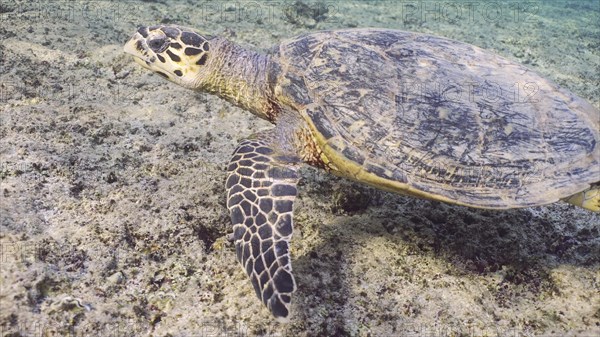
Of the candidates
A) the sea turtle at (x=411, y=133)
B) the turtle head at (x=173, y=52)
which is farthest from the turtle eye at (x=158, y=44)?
the sea turtle at (x=411, y=133)

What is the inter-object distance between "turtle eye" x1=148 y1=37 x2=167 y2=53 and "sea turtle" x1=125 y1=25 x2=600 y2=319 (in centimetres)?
99

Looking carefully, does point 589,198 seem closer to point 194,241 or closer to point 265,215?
point 265,215

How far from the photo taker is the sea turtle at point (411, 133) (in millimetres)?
2496

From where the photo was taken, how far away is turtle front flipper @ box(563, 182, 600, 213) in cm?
266

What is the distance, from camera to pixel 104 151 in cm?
304

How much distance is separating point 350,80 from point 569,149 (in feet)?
5.69

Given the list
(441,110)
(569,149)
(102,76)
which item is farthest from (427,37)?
(102,76)

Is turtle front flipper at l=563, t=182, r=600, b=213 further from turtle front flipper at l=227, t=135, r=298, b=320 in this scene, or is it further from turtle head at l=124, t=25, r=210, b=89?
turtle head at l=124, t=25, r=210, b=89

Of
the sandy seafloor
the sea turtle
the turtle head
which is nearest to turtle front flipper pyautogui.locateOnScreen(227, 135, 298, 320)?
the sea turtle

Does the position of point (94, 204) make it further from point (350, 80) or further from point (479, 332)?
point (479, 332)

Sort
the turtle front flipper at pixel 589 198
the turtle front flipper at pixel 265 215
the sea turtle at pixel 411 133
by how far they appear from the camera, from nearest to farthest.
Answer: the turtle front flipper at pixel 265 215 → the sea turtle at pixel 411 133 → the turtle front flipper at pixel 589 198

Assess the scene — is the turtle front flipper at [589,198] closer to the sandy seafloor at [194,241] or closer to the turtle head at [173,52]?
the sandy seafloor at [194,241]

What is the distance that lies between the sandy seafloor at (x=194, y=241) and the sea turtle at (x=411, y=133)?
406mm

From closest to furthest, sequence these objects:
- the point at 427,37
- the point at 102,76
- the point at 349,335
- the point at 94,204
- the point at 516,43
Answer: the point at 349,335 → the point at 94,204 → the point at 427,37 → the point at 102,76 → the point at 516,43
